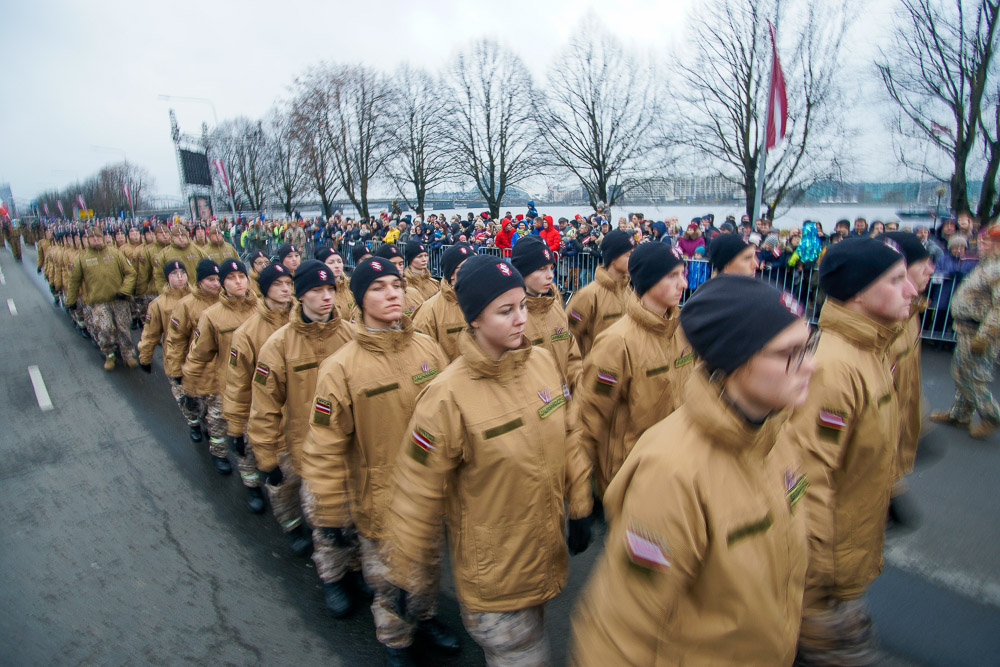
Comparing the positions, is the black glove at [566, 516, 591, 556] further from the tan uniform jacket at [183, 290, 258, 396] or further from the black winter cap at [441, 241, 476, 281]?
the tan uniform jacket at [183, 290, 258, 396]

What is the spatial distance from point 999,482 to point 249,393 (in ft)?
21.2

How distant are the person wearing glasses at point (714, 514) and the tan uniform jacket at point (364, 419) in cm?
182

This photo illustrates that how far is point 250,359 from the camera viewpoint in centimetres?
451

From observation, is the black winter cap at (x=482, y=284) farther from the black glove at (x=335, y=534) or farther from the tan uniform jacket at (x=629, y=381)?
the black glove at (x=335, y=534)

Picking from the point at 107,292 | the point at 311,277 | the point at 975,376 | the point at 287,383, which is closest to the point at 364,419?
the point at 287,383

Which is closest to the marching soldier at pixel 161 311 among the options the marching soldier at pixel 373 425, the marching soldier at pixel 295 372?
the marching soldier at pixel 295 372

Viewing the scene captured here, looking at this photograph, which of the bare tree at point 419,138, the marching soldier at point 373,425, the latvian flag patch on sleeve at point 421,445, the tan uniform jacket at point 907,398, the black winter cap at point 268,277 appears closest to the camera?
the latvian flag patch on sleeve at point 421,445

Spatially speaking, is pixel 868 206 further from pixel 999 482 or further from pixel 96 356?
pixel 96 356

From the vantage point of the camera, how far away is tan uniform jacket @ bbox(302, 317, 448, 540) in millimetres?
3045

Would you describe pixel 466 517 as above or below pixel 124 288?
below

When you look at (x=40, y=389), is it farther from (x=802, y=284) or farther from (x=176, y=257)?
(x=802, y=284)

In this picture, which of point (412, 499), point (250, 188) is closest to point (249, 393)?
point (412, 499)

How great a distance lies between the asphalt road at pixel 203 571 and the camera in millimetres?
3342

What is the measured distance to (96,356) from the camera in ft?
35.0
